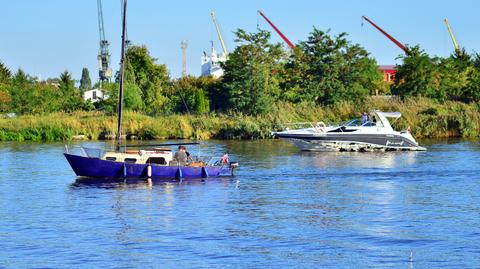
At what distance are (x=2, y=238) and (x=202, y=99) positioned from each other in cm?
6548

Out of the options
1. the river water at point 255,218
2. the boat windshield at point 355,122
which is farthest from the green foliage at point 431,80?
the river water at point 255,218

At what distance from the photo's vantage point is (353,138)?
67.0m

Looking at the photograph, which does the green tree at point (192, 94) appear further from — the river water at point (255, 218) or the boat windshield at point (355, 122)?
the river water at point (255, 218)

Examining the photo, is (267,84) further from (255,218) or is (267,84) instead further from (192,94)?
(255,218)

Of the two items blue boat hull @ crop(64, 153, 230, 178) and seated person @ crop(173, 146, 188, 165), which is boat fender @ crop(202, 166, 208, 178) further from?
seated person @ crop(173, 146, 188, 165)

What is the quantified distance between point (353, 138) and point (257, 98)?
26.1 m

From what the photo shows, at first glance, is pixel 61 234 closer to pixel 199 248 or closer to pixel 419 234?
pixel 199 248

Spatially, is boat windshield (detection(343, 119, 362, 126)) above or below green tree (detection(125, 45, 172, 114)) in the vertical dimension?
below

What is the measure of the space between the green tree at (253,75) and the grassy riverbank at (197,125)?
242 cm

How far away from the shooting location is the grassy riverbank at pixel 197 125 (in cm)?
8344

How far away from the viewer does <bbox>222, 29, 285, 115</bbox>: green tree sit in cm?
9252

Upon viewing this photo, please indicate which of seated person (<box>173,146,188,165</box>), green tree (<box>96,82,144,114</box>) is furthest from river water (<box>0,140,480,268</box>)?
green tree (<box>96,82,144,114</box>)

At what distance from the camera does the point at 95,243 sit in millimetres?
30234

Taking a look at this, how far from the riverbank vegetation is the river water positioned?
2817cm
